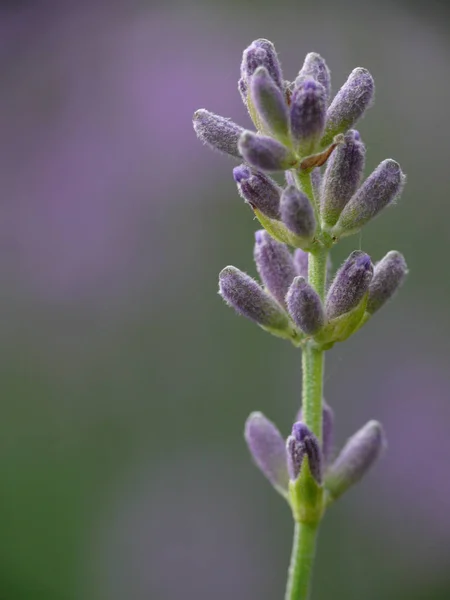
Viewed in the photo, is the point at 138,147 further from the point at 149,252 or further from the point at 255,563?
the point at 255,563

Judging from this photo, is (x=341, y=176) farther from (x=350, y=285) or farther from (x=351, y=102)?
(x=350, y=285)

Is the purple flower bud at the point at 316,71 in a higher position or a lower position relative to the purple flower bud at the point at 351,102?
higher

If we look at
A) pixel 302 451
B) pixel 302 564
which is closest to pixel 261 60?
pixel 302 451

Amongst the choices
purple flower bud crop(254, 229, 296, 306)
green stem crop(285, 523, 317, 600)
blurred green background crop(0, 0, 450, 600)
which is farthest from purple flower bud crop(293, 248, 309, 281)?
blurred green background crop(0, 0, 450, 600)

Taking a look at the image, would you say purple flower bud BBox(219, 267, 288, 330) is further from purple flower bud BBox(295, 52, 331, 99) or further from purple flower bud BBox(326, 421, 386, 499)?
purple flower bud BBox(295, 52, 331, 99)

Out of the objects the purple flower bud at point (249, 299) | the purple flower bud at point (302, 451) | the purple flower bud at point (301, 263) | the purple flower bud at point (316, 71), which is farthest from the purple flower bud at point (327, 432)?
the purple flower bud at point (316, 71)

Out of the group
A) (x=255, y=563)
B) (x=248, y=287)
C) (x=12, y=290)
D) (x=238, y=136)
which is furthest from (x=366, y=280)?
(x=12, y=290)

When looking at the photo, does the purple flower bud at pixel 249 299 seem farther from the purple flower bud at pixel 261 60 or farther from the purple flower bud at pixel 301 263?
the purple flower bud at pixel 261 60
